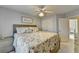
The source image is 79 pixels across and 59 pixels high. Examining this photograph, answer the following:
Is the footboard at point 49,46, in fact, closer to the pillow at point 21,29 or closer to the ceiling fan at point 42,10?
the pillow at point 21,29

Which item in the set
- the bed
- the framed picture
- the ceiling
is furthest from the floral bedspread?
the ceiling

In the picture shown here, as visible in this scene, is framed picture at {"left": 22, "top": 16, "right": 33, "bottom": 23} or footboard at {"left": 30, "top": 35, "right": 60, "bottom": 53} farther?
framed picture at {"left": 22, "top": 16, "right": 33, "bottom": 23}

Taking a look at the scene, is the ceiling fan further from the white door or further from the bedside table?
the bedside table

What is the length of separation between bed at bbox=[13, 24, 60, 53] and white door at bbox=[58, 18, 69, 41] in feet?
Result: 0.31

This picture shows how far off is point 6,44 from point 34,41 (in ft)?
1.56

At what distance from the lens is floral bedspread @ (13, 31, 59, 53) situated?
6.04 feet

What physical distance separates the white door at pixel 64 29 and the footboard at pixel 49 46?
98 millimetres

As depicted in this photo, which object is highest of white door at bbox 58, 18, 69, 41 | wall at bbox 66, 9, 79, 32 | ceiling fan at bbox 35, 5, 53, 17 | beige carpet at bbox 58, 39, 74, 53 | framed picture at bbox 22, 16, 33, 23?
ceiling fan at bbox 35, 5, 53, 17

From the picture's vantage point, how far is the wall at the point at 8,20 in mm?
1855

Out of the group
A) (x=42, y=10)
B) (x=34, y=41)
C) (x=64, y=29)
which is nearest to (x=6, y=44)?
(x=34, y=41)

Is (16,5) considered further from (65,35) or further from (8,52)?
(65,35)

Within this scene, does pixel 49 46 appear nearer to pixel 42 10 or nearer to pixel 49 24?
pixel 49 24
